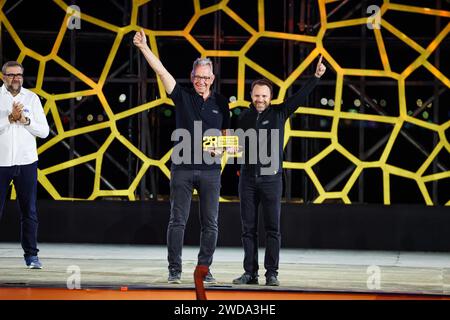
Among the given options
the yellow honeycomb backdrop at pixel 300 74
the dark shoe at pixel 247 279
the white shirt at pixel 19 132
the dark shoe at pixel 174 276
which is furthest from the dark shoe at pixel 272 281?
the yellow honeycomb backdrop at pixel 300 74

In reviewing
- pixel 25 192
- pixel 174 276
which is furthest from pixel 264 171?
pixel 25 192

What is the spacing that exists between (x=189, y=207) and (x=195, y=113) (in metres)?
0.70

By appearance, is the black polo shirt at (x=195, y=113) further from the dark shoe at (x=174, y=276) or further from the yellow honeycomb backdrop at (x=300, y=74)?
the yellow honeycomb backdrop at (x=300, y=74)

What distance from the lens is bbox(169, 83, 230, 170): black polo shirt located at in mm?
7191

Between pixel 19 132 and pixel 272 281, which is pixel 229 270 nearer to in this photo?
pixel 272 281

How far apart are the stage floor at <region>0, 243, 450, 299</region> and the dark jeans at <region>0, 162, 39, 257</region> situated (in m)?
0.27

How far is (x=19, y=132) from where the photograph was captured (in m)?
8.00

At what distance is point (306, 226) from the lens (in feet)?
34.8

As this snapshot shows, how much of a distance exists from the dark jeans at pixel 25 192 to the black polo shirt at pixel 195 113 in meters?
1.45

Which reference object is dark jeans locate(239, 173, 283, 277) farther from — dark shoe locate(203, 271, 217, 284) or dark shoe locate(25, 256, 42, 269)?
dark shoe locate(25, 256, 42, 269)

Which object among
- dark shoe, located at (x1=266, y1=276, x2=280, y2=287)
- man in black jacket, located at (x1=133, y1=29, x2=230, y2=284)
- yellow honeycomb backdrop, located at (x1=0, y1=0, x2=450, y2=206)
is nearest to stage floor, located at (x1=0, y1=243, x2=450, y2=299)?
dark shoe, located at (x1=266, y1=276, x2=280, y2=287)

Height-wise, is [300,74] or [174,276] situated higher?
[300,74]
